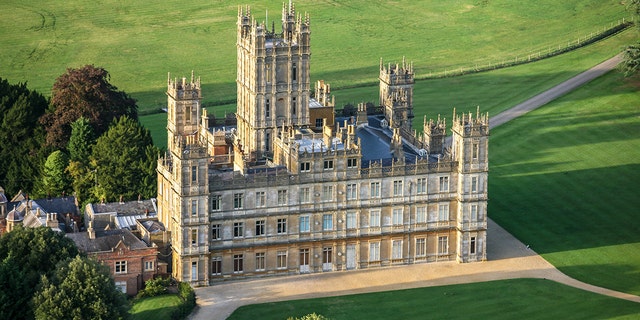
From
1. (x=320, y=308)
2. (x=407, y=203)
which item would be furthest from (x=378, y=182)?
(x=320, y=308)

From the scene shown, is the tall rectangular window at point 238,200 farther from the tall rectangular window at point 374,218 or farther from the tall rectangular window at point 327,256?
the tall rectangular window at point 374,218

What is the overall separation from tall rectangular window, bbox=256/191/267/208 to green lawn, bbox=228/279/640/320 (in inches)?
445

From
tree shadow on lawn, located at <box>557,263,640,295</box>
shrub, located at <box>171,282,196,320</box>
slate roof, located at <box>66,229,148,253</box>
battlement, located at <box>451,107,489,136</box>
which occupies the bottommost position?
shrub, located at <box>171,282,196,320</box>

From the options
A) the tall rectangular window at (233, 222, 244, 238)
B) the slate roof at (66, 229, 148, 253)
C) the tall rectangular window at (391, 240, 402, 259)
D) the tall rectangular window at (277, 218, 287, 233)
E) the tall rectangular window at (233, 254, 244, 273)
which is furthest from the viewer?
the tall rectangular window at (391, 240, 402, 259)

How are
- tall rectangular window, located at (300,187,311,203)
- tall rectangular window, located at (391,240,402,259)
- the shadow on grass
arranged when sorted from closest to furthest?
the shadow on grass < tall rectangular window, located at (300,187,311,203) < tall rectangular window, located at (391,240,402,259)

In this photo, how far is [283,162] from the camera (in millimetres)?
196000

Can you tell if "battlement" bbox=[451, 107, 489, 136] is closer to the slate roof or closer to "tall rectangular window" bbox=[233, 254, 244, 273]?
"tall rectangular window" bbox=[233, 254, 244, 273]

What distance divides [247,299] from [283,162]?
1658 cm

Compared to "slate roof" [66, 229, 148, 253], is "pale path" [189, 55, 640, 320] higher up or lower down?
lower down


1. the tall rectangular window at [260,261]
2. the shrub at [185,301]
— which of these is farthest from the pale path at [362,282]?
the tall rectangular window at [260,261]

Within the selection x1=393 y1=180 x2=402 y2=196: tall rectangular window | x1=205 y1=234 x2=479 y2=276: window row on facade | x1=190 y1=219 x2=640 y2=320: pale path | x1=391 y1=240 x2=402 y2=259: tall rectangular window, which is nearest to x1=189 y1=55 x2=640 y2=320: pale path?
x1=190 y1=219 x2=640 y2=320: pale path

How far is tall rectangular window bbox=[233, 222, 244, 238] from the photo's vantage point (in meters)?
192

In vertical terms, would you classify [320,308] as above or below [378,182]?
below

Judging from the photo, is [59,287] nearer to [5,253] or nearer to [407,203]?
[5,253]
